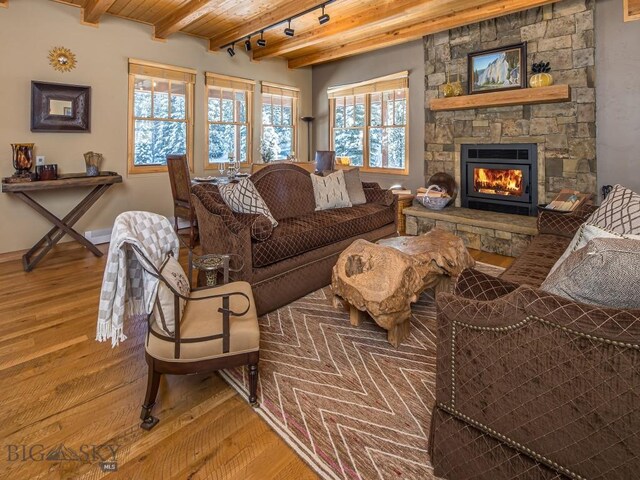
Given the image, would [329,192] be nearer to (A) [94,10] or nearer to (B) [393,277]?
(B) [393,277]

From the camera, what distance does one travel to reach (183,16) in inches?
178

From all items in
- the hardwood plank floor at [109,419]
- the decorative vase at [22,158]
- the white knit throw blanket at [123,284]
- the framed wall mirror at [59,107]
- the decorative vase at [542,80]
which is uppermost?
the decorative vase at [542,80]

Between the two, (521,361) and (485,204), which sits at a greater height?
(485,204)

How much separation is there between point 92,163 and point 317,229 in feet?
10.2

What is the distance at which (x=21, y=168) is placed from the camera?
4062 millimetres

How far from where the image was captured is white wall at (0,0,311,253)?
421cm

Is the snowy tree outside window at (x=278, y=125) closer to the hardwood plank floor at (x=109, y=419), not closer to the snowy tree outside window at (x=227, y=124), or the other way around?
the snowy tree outside window at (x=227, y=124)

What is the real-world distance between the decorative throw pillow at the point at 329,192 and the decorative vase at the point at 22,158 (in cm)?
310

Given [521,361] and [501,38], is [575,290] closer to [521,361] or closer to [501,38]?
[521,361]

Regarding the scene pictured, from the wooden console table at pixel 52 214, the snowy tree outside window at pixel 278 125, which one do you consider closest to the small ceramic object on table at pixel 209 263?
the wooden console table at pixel 52 214

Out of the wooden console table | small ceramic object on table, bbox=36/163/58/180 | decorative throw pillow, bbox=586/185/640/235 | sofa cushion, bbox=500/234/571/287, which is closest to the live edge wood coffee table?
sofa cushion, bbox=500/234/571/287

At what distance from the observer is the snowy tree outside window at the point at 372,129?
6227mm

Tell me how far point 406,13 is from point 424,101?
1507 mm

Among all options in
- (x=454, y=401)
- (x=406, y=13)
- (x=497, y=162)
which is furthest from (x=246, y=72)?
(x=454, y=401)
